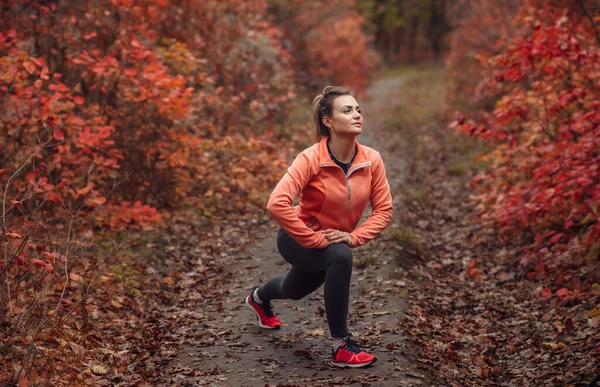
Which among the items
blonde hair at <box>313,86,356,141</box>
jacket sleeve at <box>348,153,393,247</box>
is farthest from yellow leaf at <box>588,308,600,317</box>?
blonde hair at <box>313,86,356,141</box>

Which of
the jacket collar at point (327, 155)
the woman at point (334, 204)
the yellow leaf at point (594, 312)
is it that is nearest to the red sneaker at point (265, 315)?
the woman at point (334, 204)

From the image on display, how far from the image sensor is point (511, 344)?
5.59 m

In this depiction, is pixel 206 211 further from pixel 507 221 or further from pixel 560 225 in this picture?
pixel 560 225

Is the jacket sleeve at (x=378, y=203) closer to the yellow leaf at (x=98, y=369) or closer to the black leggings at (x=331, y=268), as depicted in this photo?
the black leggings at (x=331, y=268)

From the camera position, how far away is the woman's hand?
4.48 metres

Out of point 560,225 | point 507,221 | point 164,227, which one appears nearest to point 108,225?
point 164,227

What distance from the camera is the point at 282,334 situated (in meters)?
5.50

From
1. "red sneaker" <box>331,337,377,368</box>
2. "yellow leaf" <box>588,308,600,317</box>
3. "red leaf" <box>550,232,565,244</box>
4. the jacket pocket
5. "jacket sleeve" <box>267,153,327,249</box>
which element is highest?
"jacket sleeve" <box>267,153,327,249</box>

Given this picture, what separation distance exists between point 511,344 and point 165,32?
909 cm

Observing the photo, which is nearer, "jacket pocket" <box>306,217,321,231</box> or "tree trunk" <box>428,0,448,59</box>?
"jacket pocket" <box>306,217,321,231</box>

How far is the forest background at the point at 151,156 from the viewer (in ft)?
17.6

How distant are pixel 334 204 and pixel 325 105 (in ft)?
2.45

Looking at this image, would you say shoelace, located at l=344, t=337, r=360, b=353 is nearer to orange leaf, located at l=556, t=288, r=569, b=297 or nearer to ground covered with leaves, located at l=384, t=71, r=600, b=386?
ground covered with leaves, located at l=384, t=71, r=600, b=386

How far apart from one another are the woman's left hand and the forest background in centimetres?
190
